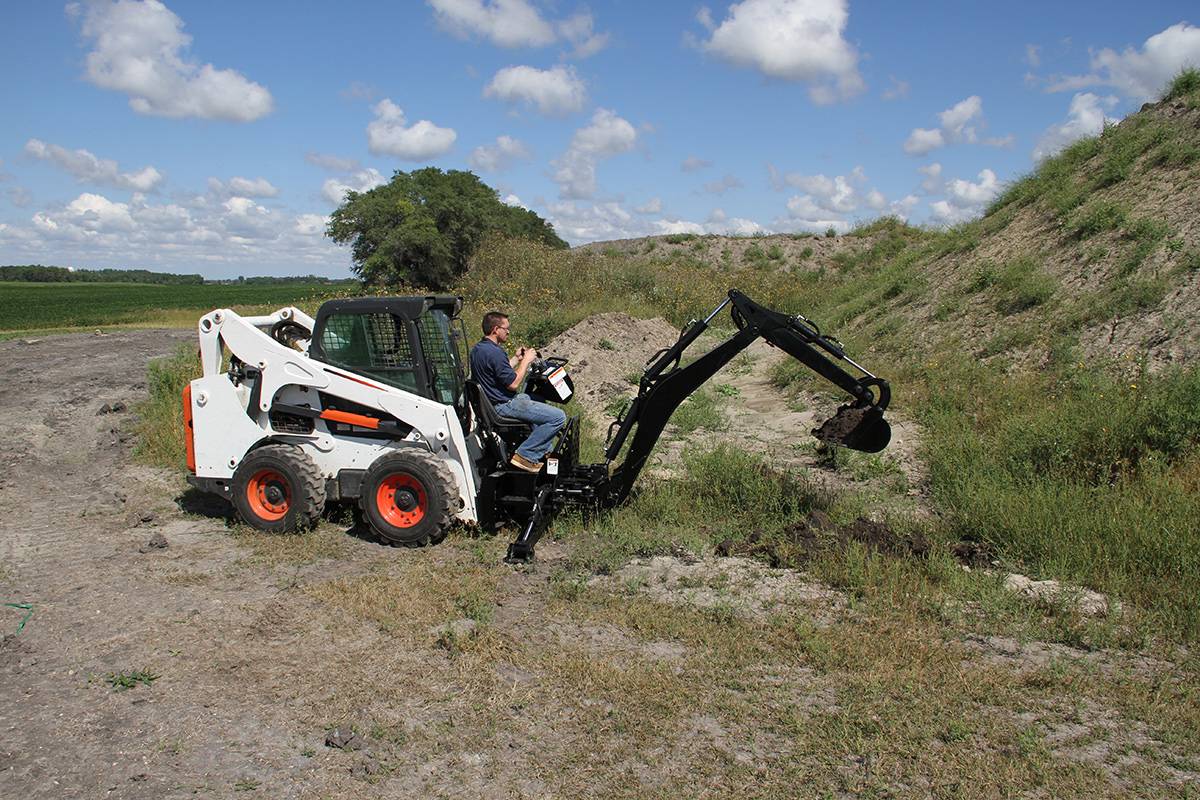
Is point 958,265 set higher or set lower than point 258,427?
higher

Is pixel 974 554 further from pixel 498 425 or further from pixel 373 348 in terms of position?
pixel 373 348

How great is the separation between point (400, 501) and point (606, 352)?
8881mm

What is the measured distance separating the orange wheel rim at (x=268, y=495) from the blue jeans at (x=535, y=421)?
2.30 m

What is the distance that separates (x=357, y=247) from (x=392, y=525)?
21489mm

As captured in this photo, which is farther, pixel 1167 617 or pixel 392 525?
pixel 392 525

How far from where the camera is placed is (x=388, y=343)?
8016 mm

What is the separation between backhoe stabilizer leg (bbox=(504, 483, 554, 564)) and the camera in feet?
23.9

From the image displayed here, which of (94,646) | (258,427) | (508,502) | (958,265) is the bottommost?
(94,646)

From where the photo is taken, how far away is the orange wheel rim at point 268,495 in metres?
8.13

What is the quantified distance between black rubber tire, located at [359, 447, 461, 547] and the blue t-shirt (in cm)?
80

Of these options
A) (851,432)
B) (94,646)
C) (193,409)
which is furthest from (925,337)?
(94,646)

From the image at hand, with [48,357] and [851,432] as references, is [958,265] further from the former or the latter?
[48,357]

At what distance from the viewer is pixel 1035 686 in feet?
16.8

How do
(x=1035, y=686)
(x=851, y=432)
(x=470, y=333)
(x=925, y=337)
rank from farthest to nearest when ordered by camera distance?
(x=470, y=333)
(x=925, y=337)
(x=851, y=432)
(x=1035, y=686)
